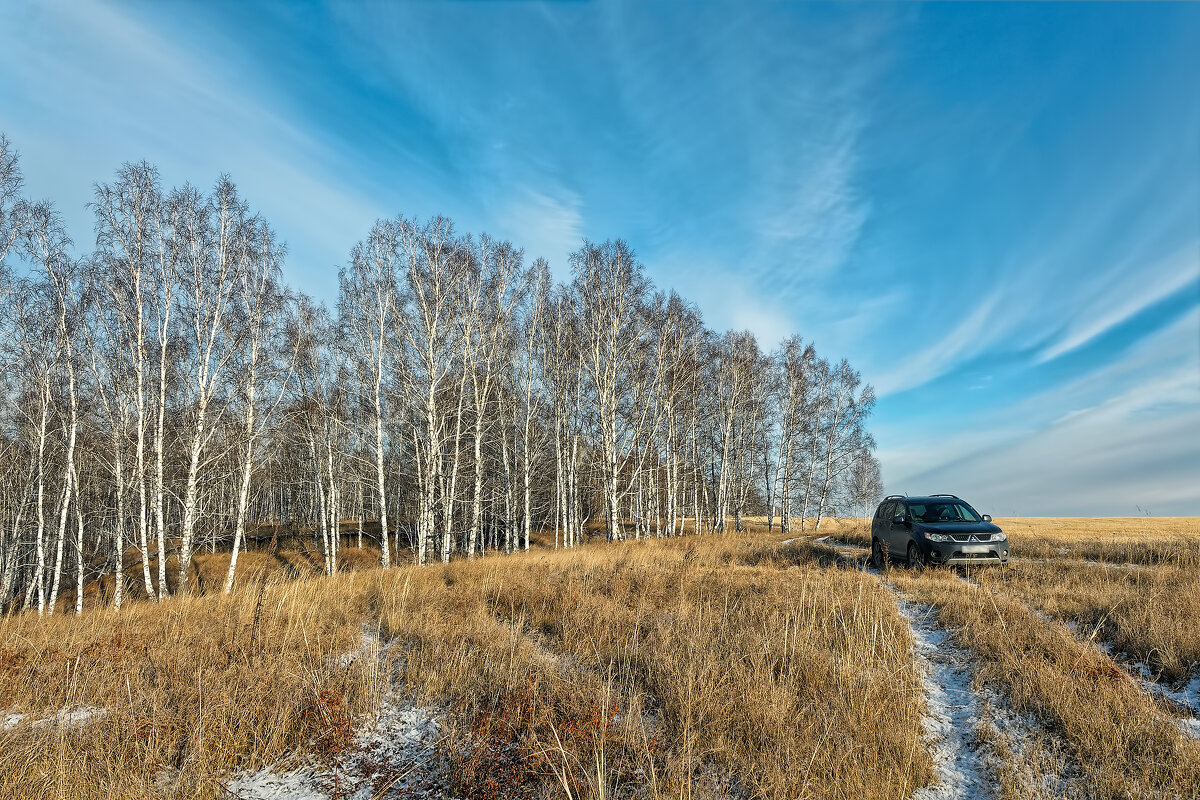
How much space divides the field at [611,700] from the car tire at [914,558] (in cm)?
323

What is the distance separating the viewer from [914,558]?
10.8 metres

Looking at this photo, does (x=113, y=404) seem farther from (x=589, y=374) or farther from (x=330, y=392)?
(x=589, y=374)

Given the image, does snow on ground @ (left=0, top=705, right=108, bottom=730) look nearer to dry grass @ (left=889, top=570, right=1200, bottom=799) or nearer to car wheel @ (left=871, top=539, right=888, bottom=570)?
dry grass @ (left=889, top=570, right=1200, bottom=799)

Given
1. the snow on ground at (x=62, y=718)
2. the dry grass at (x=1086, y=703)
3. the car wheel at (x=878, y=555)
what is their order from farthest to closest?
the car wheel at (x=878, y=555)
the snow on ground at (x=62, y=718)
the dry grass at (x=1086, y=703)

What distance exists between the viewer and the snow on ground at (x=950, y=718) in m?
3.27

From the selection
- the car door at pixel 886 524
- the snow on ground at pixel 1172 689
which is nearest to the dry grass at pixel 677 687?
the snow on ground at pixel 1172 689

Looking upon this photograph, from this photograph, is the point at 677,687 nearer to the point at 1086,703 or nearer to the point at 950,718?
the point at 950,718

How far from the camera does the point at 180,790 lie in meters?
2.95

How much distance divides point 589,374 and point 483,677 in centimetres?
1694

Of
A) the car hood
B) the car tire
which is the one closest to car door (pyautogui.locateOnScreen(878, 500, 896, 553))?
the car tire

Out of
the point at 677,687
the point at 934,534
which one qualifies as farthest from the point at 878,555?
the point at 677,687

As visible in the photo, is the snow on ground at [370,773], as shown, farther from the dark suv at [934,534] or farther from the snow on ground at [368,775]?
the dark suv at [934,534]

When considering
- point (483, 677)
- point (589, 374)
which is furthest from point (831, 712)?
point (589, 374)

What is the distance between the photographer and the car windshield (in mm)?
11273
